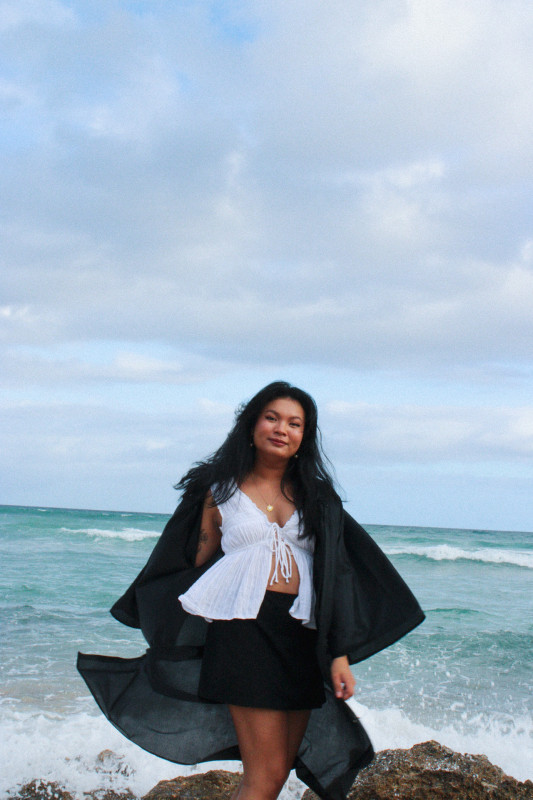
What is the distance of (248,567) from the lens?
2.96m

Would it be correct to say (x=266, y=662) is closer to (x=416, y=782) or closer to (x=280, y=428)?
(x=280, y=428)

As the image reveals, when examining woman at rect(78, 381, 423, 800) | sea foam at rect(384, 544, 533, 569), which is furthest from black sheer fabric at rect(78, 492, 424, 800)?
sea foam at rect(384, 544, 533, 569)

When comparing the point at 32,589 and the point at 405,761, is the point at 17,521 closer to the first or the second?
the point at 32,589

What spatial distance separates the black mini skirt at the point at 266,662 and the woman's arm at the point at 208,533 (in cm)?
37

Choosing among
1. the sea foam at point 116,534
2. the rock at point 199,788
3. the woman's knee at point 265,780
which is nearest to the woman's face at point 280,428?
the woman's knee at point 265,780

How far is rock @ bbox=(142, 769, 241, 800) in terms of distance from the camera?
13.3ft

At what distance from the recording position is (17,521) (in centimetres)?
3228

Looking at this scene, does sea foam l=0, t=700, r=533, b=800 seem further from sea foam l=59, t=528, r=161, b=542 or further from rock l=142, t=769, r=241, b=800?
sea foam l=59, t=528, r=161, b=542

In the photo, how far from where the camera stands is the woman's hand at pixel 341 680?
285cm

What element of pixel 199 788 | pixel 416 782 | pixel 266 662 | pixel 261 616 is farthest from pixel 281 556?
pixel 199 788

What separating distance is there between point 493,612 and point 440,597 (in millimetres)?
1795

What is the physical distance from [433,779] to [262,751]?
4.91 feet

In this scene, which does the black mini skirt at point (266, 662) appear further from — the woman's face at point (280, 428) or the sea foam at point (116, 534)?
the sea foam at point (116, 534)

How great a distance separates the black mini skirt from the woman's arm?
37 cm
